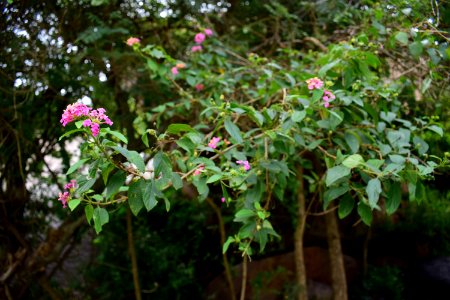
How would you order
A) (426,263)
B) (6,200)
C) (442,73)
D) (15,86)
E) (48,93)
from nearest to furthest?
(442,73), (15,86), (48,93), (6,200), (426,263)

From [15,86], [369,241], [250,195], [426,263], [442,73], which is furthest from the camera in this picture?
[369,241]

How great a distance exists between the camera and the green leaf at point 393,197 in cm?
174

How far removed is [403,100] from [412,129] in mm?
683

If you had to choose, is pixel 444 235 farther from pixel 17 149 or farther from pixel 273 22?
pixel 17 149

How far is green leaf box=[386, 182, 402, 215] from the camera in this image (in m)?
1.74

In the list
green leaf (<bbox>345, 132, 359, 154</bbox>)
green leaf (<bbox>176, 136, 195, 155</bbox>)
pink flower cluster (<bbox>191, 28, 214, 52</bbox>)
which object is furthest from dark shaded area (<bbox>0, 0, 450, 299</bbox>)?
green leaf (<bbox>176, 136, 195, 155</bbox>)

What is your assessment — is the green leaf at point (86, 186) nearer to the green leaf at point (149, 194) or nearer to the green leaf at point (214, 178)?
the green leaf at point (149, 194)

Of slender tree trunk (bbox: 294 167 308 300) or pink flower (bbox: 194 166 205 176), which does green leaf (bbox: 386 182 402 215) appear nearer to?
pink flower (bbox: 194 166 205 176)

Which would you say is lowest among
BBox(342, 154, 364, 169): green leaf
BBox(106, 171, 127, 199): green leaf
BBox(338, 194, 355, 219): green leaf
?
BBox(338, 194, 355, 219): green leaf

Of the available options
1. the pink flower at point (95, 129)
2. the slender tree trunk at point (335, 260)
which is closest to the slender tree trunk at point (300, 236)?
the slender tree trunk at point (335, 260)

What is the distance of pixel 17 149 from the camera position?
10.7 ft

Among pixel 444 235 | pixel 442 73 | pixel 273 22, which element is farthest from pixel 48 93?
pixel 444 235

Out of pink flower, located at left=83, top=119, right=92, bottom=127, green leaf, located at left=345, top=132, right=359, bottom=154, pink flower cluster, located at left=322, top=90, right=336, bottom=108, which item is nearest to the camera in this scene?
pink flower, located at left=83, top=119, right=92, bottom=127

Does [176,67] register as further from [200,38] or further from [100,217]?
[100,217]
